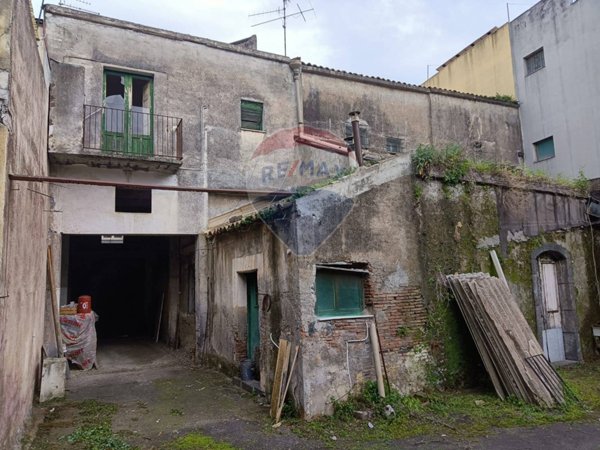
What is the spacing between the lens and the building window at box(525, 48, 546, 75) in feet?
55.7

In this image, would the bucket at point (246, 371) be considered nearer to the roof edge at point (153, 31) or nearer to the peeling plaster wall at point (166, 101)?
the peeling plaster wall at point (166, 101)

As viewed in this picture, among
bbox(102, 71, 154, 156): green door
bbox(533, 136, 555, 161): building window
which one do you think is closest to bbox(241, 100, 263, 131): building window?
bbox(102, 71, 154, 156): green door

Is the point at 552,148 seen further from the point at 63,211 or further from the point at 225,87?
the point at 63,211

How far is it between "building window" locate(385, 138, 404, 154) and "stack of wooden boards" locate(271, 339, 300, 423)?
9.47 metres

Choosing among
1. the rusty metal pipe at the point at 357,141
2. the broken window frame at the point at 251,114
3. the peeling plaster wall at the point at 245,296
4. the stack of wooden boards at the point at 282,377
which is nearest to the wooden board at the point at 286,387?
the stack of wooden boards at the point at 282,377

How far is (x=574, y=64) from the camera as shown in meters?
15.7

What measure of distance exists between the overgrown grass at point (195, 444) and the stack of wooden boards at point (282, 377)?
3.35 ft

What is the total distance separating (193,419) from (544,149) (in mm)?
15660

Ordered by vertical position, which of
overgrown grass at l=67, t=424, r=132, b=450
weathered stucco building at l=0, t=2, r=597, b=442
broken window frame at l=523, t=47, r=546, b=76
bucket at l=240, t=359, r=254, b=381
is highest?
broken window frame at l=523, t=47, r=546, b=76

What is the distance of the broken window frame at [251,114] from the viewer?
1268 cm

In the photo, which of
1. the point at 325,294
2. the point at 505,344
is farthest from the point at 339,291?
the point at 505,344

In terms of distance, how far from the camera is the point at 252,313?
9.34 meters

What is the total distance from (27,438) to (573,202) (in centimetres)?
1075

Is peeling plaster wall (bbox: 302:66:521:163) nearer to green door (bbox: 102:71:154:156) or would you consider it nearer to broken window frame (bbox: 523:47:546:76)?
broken window frame (bbox: 523:47:546:76)
